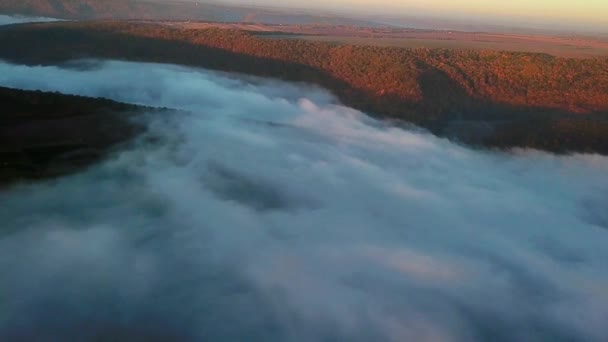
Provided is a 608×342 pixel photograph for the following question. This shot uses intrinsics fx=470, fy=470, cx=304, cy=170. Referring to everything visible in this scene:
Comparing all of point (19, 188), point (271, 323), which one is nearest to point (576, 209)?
point (271, 323)

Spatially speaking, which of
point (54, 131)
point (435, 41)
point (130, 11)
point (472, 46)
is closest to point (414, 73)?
point (472, 46)

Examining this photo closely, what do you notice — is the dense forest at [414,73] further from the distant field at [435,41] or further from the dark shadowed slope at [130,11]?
the dark shadowed slope at [130,11]

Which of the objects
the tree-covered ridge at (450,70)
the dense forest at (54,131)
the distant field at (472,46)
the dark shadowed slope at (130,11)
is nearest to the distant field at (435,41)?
the distant field at (472,46)

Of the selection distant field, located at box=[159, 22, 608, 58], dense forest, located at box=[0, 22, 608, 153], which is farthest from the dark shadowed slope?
dense forest, located at box=[0, 22, 608, 153]

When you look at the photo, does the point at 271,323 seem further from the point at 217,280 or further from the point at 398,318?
the point at 398,318

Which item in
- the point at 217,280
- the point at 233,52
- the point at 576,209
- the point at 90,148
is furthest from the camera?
the point at 233,52

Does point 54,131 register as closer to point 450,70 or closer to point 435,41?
point 450,70
